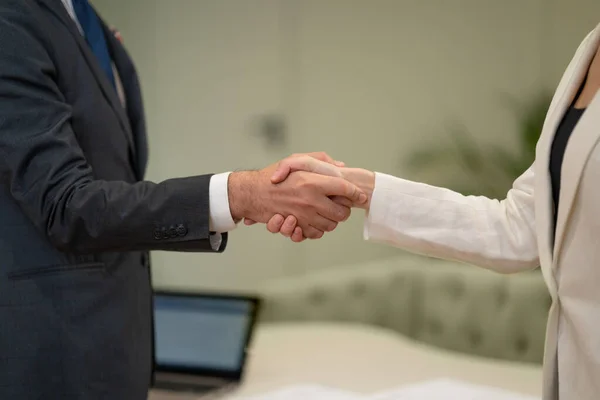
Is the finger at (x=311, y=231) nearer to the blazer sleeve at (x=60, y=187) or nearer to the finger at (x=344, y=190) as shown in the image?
the finger at (x=344, y=190)

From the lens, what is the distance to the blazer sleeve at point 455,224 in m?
1.20

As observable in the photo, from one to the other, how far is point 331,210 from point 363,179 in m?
0.09

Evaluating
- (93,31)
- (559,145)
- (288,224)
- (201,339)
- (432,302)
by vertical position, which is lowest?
(432,302)

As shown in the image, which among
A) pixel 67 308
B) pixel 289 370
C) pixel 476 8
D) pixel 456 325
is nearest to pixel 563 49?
pixel 476 8

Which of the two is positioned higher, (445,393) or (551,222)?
(551,222)

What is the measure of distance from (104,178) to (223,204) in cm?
25

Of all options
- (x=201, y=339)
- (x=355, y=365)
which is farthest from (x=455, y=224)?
(x=201, y=339)

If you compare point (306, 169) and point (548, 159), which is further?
point (306, 169)

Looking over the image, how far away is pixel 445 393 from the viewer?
174 cm

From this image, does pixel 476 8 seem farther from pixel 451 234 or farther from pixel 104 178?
pixel 104 178

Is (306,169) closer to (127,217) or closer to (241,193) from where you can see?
(241,193)

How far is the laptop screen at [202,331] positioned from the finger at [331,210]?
103 cm

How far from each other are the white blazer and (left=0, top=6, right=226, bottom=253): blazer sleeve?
38 centimetres

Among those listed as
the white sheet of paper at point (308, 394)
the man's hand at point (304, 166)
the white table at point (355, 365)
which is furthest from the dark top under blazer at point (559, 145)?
the white table at point (355, 365)
